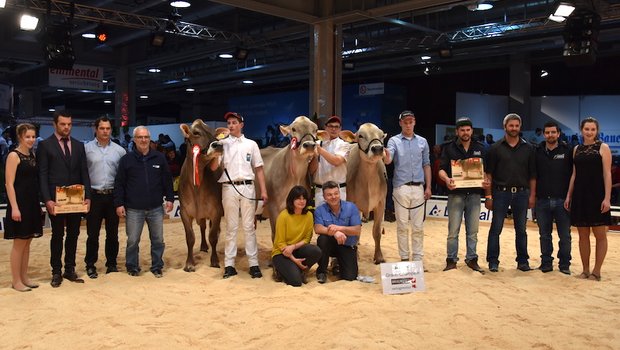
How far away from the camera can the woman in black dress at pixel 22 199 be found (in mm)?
5688

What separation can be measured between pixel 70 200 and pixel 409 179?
365 centimetres

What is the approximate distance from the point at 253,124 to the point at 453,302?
53.0ft

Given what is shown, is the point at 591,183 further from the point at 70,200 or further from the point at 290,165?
the point at 70,200

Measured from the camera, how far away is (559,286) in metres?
6.34

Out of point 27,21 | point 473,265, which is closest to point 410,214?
point 473,265

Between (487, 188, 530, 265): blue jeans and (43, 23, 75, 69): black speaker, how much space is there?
922 centimetres

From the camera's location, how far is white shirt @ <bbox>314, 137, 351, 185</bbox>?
6844 mm

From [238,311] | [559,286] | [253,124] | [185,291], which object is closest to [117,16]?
[253,124]

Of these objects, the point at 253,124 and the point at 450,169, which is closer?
the point at 450,169

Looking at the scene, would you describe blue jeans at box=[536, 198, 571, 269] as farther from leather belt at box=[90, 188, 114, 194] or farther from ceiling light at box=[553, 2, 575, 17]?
leather belt at box=[90, 188, 114, 194]

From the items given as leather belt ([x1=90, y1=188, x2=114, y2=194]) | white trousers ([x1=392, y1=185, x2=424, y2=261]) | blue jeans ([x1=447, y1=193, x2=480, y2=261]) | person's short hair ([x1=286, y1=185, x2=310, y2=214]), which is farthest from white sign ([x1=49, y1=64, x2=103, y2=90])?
blue jeans ([x1=447, y1=193, x2=480, y2=261])

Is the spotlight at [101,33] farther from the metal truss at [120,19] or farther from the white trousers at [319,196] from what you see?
the white trousers at [319,196]

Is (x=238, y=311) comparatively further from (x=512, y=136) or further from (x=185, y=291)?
(x=512, y=136)

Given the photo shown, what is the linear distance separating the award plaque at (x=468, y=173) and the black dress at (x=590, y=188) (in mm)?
1030
